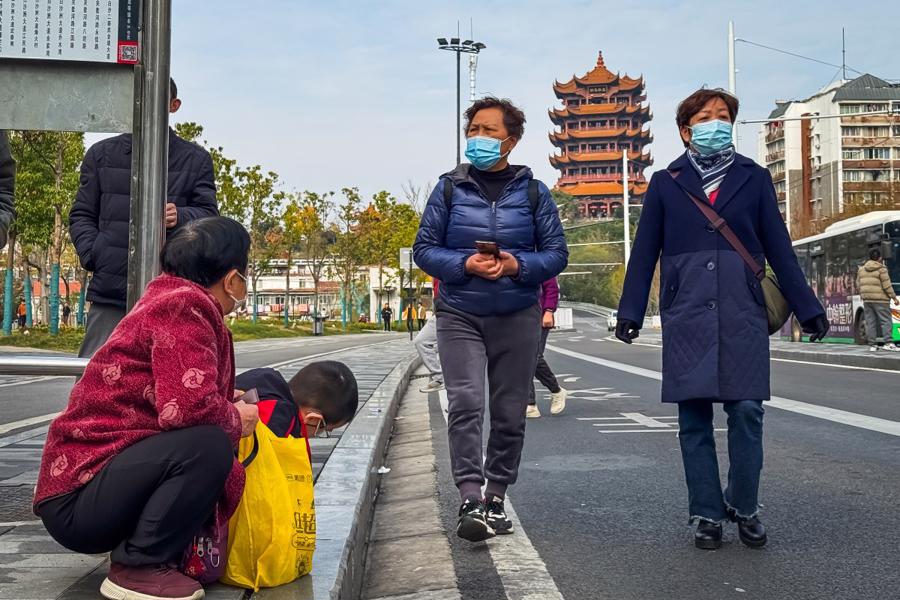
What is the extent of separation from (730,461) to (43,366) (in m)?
2.57

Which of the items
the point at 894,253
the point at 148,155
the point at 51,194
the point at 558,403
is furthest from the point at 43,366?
the point at 51,194

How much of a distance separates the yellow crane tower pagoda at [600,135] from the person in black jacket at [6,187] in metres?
113

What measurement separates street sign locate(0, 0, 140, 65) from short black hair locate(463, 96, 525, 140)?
146cm

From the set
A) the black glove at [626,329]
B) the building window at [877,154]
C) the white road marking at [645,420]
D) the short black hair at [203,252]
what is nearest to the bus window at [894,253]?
the white road marking at [645,420]

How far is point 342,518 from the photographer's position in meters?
3.56

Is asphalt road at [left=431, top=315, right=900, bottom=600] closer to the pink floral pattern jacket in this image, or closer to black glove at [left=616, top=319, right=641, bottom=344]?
black glove at [left=616, top=319, right=641, bottom=344]

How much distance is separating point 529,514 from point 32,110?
2618mm

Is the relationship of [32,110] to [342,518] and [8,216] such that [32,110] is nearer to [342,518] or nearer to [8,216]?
[8,216]

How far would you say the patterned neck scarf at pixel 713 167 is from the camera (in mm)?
4055

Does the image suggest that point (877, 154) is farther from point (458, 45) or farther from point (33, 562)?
point (33, 562)

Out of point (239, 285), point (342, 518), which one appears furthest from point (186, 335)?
point (342, 518)

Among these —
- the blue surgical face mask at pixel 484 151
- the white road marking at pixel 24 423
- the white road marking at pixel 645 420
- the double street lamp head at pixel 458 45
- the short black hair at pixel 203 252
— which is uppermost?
the double street lamp head at pixel 458 45

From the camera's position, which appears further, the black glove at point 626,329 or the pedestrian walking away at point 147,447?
the black glove at point 626,329

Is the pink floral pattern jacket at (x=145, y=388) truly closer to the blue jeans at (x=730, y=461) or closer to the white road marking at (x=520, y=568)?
the white road marking at (x=520, y=568)
